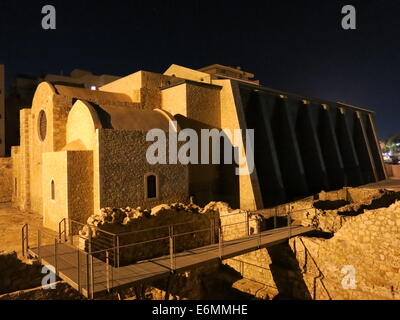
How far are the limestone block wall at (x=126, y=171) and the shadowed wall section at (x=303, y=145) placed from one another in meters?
7.21

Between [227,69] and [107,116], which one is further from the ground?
[227,69]

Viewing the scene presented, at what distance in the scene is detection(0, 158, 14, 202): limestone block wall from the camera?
24406 mm

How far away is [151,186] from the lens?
14.8 m

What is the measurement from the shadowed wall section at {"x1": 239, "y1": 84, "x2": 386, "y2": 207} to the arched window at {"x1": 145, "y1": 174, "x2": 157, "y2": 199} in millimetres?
7340

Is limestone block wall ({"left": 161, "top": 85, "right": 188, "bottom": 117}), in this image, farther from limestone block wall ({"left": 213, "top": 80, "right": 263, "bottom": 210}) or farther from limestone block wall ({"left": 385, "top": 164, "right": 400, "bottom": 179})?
limestone block wall ({"left": 385, "top": 164, "right": 400, "bottom": 179})

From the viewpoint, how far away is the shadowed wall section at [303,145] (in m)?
20.0

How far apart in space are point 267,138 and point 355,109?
1705 centimetres

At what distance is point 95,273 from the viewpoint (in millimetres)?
7391

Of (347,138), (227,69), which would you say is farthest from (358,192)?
(227,69)

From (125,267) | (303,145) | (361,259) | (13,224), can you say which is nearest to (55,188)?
(13,224)

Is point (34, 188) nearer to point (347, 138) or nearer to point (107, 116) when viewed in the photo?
point (107, 116)

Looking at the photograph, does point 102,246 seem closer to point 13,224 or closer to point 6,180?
point 13,224

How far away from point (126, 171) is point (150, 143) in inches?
70.4

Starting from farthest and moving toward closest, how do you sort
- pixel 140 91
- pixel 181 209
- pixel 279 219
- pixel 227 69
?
pixel 227 69
pixel 140 91
pixel 279 219
pixel 181 209
